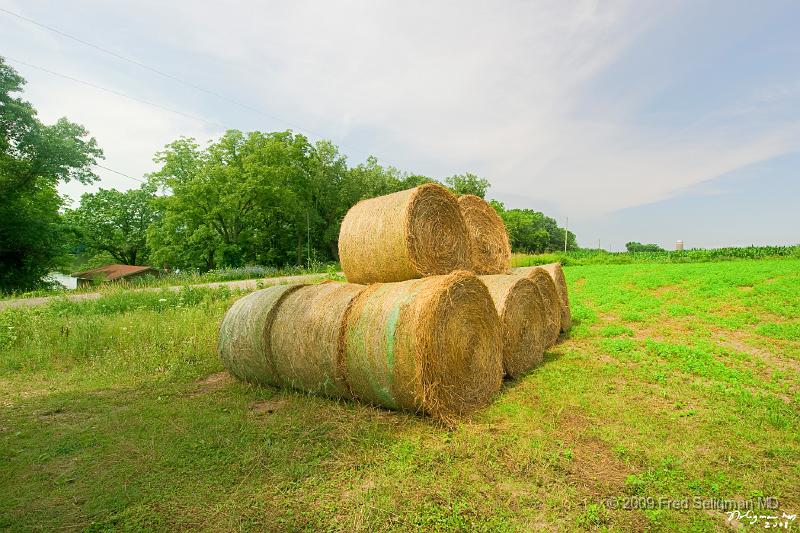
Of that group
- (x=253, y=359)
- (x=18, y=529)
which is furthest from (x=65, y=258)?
(x=18, y=529)

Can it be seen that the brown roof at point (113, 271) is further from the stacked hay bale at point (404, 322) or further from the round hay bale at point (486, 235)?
the round hay bale at point (486, 235)

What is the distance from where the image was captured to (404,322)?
4578 mm

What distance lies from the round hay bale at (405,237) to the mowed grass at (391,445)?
2317mm

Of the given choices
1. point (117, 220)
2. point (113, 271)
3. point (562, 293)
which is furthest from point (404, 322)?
point (117, 220)

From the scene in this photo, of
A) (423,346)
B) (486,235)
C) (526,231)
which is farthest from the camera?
(526,231)

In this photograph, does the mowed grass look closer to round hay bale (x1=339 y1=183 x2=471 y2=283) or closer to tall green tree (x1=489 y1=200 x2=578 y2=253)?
round hay bale (x1=339 y1=183 x2=471 y2=283)

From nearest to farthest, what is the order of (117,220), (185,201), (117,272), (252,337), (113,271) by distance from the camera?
(252,337), (185,201), (117,272), (113,271), (117,220)

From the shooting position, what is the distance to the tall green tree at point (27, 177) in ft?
80.0

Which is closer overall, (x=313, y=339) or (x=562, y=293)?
(x=313, y=339)

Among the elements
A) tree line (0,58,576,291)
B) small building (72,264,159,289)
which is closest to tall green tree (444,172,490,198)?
tree line (0,58,576,291)

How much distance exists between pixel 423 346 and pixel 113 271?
52776 mm

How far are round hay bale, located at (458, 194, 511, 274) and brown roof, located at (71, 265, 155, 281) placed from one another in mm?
45875

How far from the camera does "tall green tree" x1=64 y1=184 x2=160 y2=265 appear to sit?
49.4m

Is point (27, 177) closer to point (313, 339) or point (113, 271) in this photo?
point (113, 271)
